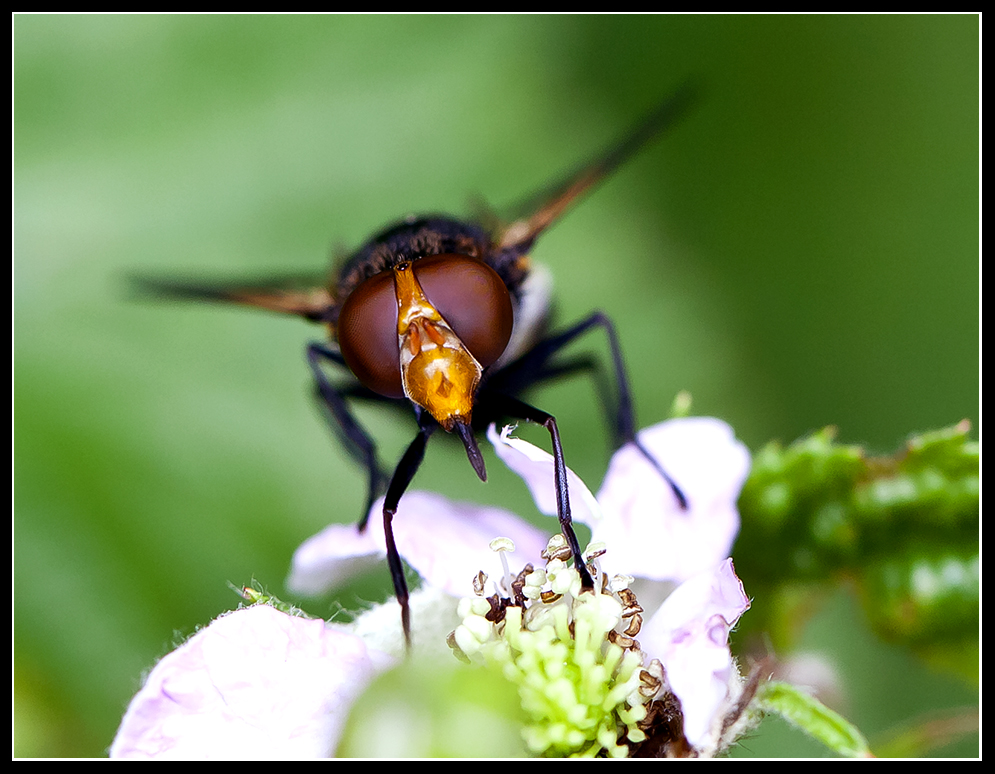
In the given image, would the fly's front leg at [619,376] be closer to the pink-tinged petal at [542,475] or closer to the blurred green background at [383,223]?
the pink-tinged petal at [542,475]

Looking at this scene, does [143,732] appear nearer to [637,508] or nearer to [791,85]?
[637,508]

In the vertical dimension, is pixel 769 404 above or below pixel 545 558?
above

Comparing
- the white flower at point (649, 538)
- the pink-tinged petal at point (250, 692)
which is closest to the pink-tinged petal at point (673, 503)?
the white flower at point (649, 538)

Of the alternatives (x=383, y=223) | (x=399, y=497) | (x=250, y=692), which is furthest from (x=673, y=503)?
(x=383, y=223)

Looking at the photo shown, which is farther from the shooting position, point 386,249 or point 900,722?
point 900,722

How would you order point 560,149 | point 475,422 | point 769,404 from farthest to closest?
point 560,149, point 769,404, point 475,422

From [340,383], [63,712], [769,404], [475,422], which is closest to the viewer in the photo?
[475,422]

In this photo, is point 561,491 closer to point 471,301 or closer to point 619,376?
point 471,301

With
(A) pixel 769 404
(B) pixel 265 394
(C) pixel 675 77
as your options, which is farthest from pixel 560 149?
(B) pixel 265 394
